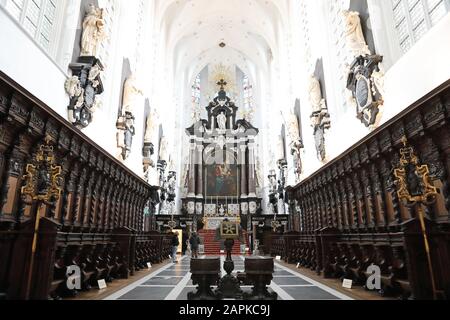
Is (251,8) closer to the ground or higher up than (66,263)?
higher up

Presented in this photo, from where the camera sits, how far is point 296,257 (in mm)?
9883

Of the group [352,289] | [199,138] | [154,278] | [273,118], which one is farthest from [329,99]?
[199,138]

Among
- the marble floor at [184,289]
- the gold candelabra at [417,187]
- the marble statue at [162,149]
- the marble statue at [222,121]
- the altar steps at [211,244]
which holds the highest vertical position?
the marble statue at [222,121]

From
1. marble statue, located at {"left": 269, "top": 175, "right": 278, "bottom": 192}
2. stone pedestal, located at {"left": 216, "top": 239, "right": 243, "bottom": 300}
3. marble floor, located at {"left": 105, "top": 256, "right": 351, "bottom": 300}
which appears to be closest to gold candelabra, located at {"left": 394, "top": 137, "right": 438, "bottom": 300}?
marble floor, located at {"left": 105, "top": 256, "right": 351, "bottom": 300}

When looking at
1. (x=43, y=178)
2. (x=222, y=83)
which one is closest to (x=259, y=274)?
(x=43, y=178)

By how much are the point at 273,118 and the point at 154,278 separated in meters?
16.5

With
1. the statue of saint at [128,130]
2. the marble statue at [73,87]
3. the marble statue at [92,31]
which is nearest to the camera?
the marble statue at [73,87]

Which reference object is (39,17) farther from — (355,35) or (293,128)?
(293,128)

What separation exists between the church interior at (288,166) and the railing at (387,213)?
0.08ft

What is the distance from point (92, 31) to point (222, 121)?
698 inches

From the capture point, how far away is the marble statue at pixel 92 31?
24.7 feet

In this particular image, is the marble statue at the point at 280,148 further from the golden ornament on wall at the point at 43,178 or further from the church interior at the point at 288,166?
the golden ornament on wall at the point at 43,178

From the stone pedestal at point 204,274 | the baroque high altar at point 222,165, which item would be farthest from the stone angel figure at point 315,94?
the baroque high altar at point 222,165

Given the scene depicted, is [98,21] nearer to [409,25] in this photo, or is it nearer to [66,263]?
[66,263]
